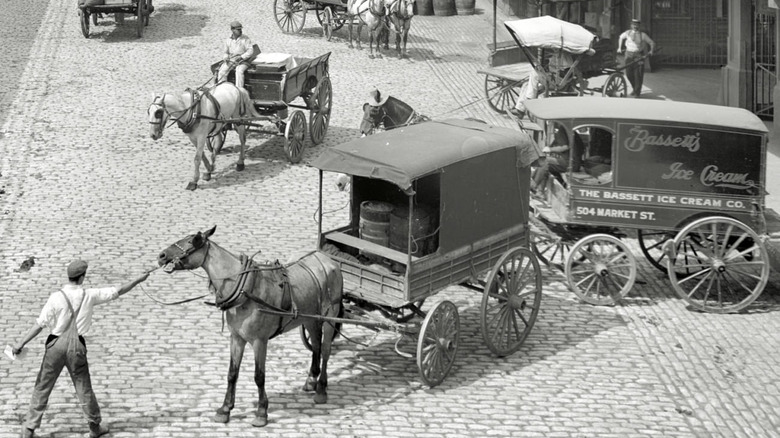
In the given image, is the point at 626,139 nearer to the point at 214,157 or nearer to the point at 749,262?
the point at 749,262

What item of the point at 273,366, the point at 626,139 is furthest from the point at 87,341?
the point at 626,139

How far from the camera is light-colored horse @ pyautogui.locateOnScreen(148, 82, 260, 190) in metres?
18.4

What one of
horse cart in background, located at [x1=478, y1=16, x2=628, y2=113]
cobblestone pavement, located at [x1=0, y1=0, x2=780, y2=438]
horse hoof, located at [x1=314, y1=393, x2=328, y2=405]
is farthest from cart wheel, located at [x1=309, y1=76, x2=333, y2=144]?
horse hoof, located at [x1=314, y1=393, x2=328, y2=405]

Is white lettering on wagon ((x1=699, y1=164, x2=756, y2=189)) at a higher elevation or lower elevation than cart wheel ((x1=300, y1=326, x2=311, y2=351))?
higher

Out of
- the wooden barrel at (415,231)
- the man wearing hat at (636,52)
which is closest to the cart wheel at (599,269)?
the wooden barrel at (415,231)

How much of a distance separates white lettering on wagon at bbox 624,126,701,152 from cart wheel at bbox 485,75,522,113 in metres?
9.50

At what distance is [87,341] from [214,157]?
7.13m

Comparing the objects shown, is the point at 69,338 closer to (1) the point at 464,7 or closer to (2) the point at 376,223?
(2) the point at 376,223

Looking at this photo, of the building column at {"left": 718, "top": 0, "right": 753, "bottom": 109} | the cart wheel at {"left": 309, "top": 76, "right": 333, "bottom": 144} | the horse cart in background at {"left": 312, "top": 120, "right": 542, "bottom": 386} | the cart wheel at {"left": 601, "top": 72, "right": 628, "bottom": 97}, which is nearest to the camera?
the horse cart in background at {"left": 312, "top": 120, "right": 542, "bottom": 386}

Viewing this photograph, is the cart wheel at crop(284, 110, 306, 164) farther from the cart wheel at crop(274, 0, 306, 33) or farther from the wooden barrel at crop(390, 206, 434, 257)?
the cart wheel at crop(274, 0, 306, 33)

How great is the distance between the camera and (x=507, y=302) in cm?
1286

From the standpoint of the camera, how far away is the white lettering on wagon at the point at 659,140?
14320mm

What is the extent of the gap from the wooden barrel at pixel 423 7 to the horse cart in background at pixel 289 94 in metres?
13.6

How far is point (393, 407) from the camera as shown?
38.5 ft
